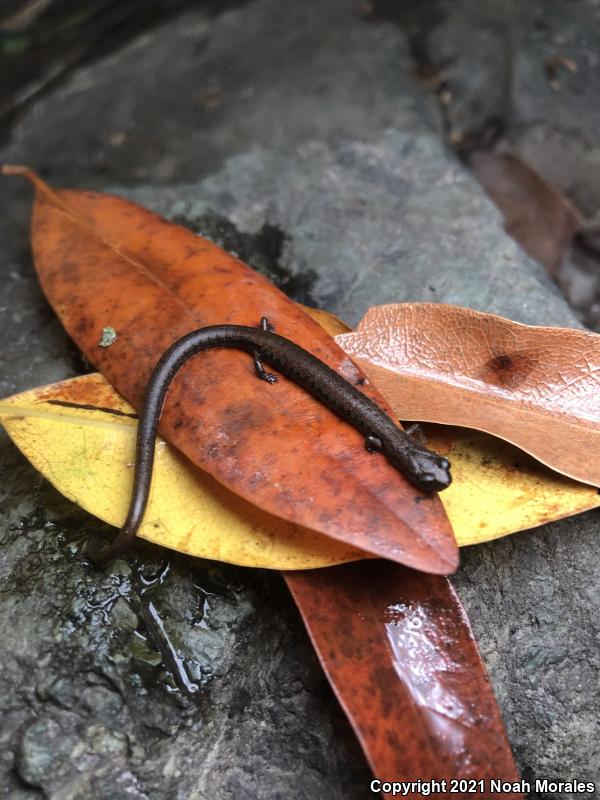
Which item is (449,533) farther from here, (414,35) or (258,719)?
(414,35)

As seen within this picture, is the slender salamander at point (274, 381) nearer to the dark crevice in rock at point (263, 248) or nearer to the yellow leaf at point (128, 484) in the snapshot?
the yellow leaf at point (128, 484)

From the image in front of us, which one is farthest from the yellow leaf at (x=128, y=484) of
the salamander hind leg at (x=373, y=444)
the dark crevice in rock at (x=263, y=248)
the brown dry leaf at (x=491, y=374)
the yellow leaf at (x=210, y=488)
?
the dark crevice in rock at (x=263, y=248)

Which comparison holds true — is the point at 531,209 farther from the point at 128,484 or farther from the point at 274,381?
the point at 128,484

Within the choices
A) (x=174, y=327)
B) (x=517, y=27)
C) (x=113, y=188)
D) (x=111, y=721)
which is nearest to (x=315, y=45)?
(x=517, y=27)

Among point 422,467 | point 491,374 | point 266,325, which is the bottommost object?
point 491,374

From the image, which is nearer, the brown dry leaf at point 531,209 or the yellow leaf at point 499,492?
the yellow leaf at point 499,492

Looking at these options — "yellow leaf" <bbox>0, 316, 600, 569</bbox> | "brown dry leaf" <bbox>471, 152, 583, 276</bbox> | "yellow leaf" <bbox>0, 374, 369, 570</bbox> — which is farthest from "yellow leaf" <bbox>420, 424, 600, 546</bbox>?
"brown dry leaf" <bbox>471, 152, 583, 276</bbox>

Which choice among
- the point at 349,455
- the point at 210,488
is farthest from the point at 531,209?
the point at 210,488

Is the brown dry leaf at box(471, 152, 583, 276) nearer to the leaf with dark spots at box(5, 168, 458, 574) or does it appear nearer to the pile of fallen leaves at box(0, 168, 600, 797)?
the pile of fallen leaves at box(0, 168, 600, 797)
